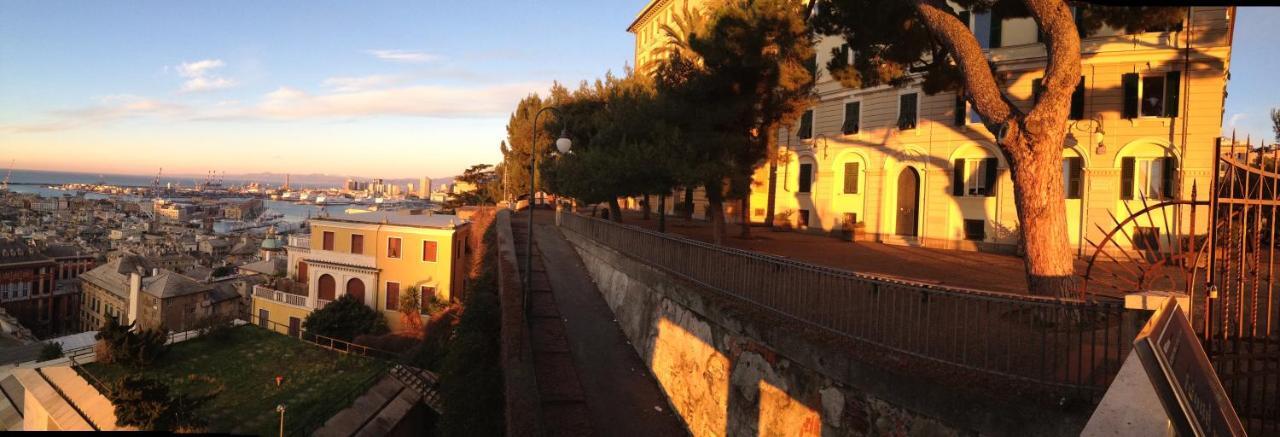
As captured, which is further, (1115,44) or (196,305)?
(196,305)

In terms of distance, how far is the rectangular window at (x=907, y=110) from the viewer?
20188mm

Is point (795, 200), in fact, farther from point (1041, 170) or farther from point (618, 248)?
point (1041, 170)

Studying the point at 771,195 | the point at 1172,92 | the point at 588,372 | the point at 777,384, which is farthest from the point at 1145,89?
the point at 588,372

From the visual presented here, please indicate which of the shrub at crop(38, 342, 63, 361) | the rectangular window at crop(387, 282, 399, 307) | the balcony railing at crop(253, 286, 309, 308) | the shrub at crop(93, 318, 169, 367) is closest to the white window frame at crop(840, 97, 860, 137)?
the rectangular window at crop(387, 282, 399, 307)

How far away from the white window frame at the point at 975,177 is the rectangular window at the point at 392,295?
26.6 meters

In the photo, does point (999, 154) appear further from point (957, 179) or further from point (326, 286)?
point (326, 286)

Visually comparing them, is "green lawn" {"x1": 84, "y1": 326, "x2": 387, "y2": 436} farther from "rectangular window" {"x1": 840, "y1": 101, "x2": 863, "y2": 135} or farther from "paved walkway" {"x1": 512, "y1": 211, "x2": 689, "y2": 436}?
"rectangular window" {"x1": 840, "y1": 101, "x2": 863, "y2": 135}

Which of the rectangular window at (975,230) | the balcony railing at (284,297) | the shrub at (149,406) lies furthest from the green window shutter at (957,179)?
the balcony railing at (284,297)

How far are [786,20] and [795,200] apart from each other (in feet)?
37.2

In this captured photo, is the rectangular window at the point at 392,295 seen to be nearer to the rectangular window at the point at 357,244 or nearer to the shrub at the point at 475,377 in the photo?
the rectangular window at the point at 357,244

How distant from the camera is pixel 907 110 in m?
20.4

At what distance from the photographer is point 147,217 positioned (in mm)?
155125

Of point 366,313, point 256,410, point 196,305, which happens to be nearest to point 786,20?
point 256,410

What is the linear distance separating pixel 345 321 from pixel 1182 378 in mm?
→ 31871
